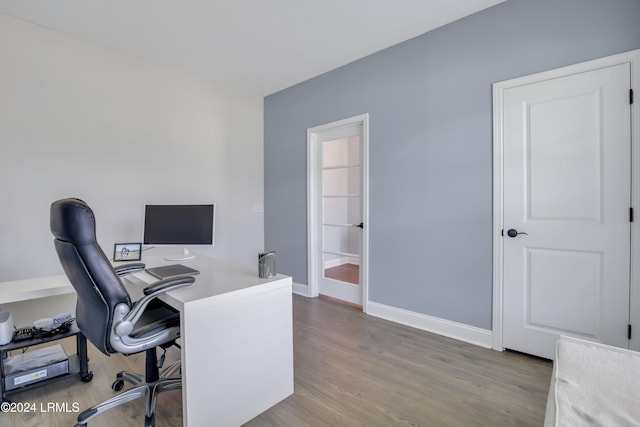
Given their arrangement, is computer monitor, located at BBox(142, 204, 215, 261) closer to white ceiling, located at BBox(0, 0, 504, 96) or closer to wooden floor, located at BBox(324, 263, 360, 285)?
white ceiling, located at BBox(0, 0, 504, 96)

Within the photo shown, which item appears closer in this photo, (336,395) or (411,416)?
(411,416)

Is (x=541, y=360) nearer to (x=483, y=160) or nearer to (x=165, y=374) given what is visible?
(x=483, y=160)

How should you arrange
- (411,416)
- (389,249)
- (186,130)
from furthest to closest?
(186,130), (389,249), (411,416)

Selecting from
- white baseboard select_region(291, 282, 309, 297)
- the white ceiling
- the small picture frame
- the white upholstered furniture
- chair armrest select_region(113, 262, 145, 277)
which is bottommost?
white baseboard select_region(291, 282, 309, 297)

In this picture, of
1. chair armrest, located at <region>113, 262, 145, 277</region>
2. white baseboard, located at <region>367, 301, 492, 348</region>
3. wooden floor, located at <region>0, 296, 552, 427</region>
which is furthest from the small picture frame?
white baseboard, located at <region>367, 301, 492, 348</region>

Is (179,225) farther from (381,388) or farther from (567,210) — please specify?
(567,210)

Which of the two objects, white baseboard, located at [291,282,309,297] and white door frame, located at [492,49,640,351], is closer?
Result: white door frame, located at [492,49,640,351]

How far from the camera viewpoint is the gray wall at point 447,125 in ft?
7.18

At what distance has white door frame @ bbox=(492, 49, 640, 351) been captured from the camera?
6.35ft

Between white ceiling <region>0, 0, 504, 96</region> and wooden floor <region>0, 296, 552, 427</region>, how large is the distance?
9.11ft

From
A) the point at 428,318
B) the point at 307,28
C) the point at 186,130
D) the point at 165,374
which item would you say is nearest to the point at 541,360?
the point at 428,318

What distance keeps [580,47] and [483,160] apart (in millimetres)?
937

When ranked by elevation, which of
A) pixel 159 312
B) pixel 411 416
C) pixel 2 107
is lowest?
pixel 411 416

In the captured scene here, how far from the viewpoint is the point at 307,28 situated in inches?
108
